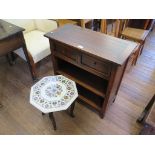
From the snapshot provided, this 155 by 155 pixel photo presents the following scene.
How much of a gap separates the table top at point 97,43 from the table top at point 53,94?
370mm

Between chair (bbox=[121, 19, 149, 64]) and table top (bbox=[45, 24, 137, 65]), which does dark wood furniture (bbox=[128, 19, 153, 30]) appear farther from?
table top (bbox=[45, 24, 137, 65])

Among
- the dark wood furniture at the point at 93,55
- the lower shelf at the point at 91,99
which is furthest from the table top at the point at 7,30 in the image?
the lower shelf at the point at 91,99

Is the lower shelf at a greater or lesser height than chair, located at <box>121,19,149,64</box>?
lesser

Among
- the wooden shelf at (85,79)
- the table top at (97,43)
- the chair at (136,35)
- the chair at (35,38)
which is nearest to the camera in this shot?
the table top at (97,43)

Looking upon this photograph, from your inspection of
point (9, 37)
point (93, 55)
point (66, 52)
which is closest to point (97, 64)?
point (93, 55)

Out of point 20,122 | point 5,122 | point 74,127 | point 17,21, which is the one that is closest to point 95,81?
point 74,127

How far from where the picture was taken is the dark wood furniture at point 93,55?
1000 mm

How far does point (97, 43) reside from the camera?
1.11m

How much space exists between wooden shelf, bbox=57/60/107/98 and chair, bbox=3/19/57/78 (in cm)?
43

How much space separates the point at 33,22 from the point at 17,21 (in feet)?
0.85

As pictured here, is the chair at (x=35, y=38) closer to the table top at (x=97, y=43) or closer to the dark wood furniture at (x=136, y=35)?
the table top at (x=97, y=43)

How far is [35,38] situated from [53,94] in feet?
3.42

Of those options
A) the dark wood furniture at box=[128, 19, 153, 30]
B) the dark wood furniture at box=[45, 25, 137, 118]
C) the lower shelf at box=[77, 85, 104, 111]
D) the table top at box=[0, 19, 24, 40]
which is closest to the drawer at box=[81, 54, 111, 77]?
the dark wood furniture at box=[45, 25, 137, 118]

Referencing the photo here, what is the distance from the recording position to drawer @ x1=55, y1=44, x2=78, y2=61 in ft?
3.86
